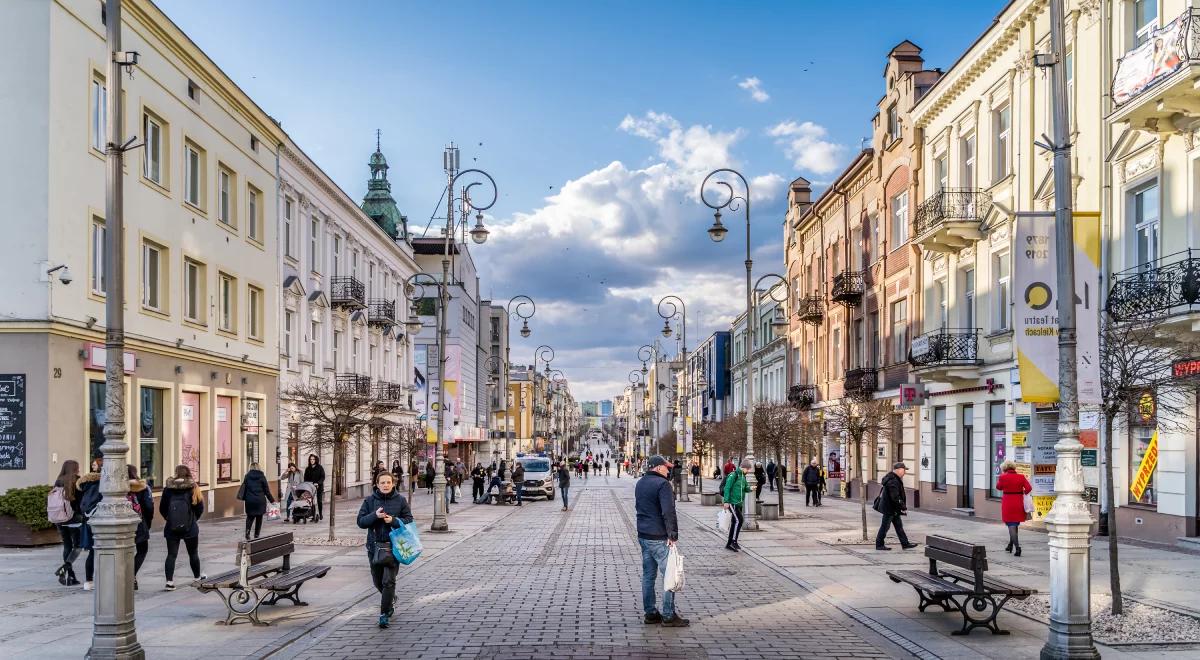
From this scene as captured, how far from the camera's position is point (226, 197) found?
99.5ft

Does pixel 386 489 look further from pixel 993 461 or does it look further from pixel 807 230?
pixel 807 230

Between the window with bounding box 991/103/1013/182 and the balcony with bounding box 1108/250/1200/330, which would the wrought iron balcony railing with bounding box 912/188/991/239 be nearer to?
the window with bounding box 991/103/1013/182

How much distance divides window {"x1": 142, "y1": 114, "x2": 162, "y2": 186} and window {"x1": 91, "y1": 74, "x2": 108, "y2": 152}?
7.11 ft

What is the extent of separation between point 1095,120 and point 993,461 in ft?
31.8

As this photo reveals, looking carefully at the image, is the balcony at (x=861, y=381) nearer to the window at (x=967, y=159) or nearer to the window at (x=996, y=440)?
the window at (x=996, y=440)

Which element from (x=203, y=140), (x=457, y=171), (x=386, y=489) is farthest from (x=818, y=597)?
(x=203, y=140)

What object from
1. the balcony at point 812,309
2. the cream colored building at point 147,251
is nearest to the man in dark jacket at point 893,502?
the cream colored building at point 147,251

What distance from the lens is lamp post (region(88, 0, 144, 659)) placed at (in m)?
8.84

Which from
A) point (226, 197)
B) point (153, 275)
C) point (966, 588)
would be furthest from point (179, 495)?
point (226, 197)

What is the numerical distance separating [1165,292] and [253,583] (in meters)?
15.1

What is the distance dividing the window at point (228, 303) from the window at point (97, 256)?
24.4 feet

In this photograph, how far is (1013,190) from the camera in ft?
86.8

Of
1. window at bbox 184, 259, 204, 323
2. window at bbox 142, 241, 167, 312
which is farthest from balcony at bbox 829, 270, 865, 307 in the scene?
window at bbox 142, 241, 167, 312

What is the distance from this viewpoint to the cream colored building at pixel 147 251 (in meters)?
19.8
